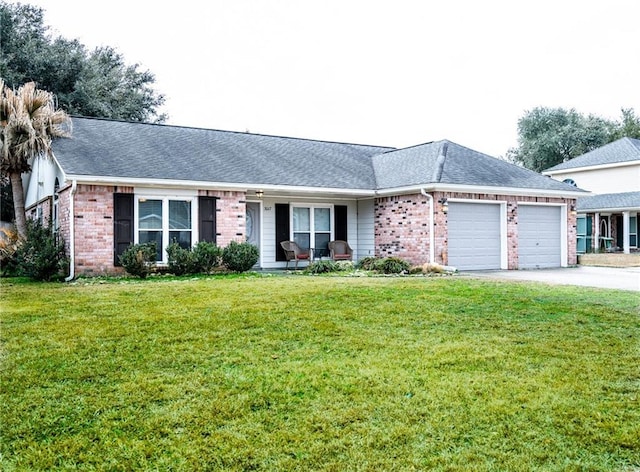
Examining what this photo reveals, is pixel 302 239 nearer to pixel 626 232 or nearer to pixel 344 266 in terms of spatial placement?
pixel 344 266

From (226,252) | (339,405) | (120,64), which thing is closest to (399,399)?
(339,405)

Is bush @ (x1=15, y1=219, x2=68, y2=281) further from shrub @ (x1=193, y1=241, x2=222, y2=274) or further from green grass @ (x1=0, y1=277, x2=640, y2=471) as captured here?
green grass @ (x1=0, y1=277, x2=640, y2=471)

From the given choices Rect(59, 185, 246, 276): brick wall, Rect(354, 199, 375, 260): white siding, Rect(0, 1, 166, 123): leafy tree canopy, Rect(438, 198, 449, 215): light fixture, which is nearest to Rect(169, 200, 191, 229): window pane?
Rect(59, 185, 246, 276): brick wall

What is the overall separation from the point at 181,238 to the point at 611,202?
843 inches

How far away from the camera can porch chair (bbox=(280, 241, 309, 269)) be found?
16.2 metres

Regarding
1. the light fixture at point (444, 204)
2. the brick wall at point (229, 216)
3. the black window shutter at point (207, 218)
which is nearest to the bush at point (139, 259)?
the black window shutter at point (207, 218)

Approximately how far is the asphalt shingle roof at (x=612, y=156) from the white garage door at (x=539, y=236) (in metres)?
11.8

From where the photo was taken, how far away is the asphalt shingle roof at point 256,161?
553 inches

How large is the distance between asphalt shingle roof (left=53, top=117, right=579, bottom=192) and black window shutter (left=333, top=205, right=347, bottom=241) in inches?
44.4

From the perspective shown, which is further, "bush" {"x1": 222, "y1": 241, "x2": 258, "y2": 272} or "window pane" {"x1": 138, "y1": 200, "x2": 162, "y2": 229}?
"bush" {"x1": 222, "y1": 241, "x2": 258, "y2": 272}

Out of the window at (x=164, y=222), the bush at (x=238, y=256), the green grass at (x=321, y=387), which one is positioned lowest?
the green grass at (x=321, y=387)

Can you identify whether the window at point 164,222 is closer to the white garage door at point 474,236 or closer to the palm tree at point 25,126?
the palm tree at point 25,126

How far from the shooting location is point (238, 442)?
3527 mm

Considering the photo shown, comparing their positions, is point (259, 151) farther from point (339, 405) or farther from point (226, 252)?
point (339, 405)
